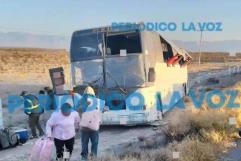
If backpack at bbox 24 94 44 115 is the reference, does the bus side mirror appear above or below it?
above

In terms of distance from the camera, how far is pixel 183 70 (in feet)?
88.7

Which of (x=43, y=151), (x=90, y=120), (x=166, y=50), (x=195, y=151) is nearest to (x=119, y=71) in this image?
(x=166, y=50)

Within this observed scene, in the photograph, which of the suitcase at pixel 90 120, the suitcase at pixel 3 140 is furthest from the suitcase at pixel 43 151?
the suitcase at pixel 3 140

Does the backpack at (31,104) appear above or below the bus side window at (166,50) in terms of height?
below

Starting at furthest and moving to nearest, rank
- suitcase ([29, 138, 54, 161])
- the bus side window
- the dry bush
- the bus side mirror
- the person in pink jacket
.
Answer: the bus side window → the bus side mirror → the dry bush → the person in pink jacket → suitcase ([29, 138, 54, 161])

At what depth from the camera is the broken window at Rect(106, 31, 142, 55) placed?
20.8 metres

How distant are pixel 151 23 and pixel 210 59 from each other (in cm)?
8736

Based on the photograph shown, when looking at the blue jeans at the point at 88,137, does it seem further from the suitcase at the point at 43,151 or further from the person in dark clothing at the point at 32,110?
the person in dark clothing at the point at 32,110

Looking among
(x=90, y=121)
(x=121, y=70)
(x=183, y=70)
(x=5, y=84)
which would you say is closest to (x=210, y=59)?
(x=5, y=84)

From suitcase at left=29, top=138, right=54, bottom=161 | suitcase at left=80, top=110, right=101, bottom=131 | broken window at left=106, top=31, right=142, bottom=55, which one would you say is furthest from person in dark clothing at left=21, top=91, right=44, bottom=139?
suitcase at left=29, top=138, right=54, bottom=161

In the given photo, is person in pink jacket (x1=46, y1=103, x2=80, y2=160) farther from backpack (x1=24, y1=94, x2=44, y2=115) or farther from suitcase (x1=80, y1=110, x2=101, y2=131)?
backpack (x1=24, y1=94, x2=44, y2=115)

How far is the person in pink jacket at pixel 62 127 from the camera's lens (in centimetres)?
1238

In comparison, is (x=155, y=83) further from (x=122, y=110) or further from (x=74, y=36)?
(x=74, y=36)

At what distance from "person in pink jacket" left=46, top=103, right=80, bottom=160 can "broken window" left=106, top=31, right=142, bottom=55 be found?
8.51 meters
